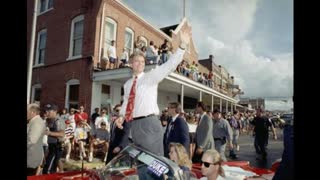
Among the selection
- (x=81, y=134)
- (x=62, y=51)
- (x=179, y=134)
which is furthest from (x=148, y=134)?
(x=62, y=51)

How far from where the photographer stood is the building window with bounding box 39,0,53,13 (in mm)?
12947

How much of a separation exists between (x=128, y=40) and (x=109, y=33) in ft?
4.27

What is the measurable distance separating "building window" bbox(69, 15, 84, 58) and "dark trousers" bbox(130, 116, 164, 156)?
31.2 ft

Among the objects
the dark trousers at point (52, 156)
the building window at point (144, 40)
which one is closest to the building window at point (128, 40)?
the building window at point (144, 40)

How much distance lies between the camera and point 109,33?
11477 millimetres

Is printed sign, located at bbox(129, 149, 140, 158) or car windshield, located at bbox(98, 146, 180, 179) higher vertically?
printed sign, located at bbox(129, 149, 140, 158)

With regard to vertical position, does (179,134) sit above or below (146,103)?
below

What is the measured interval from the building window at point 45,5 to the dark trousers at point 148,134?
1211 centimetres

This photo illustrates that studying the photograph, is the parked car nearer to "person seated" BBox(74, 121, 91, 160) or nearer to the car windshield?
the car windshield

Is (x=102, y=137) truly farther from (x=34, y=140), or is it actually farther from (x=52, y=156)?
(x=34, y=140)

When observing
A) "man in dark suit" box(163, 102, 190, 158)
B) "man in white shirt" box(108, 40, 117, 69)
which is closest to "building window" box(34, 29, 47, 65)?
"man in white shirt" box(108, 40, 117, 69)
